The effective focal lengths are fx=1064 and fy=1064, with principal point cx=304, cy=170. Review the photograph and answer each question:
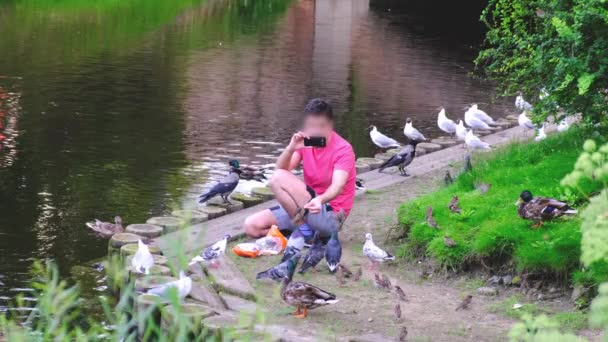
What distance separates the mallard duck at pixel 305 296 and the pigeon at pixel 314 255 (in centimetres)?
104

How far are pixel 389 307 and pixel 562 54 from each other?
302 centimetres

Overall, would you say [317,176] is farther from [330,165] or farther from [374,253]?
[374,253]

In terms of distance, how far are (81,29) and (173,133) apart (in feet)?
52.9

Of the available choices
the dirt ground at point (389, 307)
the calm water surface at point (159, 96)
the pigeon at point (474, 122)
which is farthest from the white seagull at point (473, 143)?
the dirt ground at point (389, 307)

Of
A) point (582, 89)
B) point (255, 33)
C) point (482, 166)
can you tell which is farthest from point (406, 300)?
point (255, 33)

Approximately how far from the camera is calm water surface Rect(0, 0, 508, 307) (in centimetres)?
1253

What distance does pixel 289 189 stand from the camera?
915 centimetres

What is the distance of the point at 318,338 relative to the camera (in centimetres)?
701

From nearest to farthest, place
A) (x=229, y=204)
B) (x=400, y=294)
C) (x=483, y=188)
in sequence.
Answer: (x=400, y=294) < (x=483, y=188) < (x=229, y=204)

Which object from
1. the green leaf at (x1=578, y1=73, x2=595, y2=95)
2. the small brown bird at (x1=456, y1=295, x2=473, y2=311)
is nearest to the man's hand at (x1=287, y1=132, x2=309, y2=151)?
the small brown bird at (x1=456, y1=295, x2=473, y2=311)

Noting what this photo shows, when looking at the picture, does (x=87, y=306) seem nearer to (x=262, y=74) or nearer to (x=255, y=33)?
(x=262, y=74)

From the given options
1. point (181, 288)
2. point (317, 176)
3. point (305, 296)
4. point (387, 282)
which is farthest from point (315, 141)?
point (181, 288)

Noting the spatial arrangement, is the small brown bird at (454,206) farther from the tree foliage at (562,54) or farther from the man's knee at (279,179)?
the man's knee at (279,179)

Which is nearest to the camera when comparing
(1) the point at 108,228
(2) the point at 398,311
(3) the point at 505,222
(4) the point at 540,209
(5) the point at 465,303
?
(2) the point at 398,311
